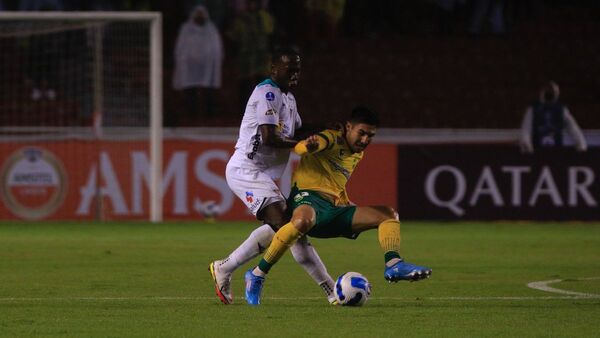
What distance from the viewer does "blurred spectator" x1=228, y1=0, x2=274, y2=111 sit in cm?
2277

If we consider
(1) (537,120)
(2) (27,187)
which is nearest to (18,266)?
(2) (27,187)

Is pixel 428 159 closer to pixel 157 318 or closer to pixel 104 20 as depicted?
pixel 104 20

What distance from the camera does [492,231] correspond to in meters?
18.5

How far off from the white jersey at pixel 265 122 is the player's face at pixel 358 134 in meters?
0.52

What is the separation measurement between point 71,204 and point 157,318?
11812 mm

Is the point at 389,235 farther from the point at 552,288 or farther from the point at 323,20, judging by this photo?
the point at 323,20

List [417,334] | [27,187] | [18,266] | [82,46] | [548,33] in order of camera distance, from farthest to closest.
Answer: [548,33]
[82,46]
[27,187]
[18,266]
[417,334]

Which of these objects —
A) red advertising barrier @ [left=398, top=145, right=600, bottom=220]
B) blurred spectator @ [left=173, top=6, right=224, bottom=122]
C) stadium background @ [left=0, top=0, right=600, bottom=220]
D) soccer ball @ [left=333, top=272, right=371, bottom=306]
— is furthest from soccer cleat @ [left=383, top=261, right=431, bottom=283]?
blurred spectator @ [left=173, top=6, right=224, bottom=122]

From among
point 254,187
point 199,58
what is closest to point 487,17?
point 199,58

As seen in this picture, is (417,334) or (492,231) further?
(492,231)

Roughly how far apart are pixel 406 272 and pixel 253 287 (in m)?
1.25

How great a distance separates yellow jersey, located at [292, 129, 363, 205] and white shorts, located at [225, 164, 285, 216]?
19 centimetres

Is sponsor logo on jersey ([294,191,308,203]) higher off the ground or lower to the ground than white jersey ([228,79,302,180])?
lower

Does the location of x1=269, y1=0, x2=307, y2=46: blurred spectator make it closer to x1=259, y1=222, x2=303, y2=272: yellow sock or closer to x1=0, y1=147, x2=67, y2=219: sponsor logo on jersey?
x1=0, y1=147, x2=67, y2=219: sponsor logo on jersey
